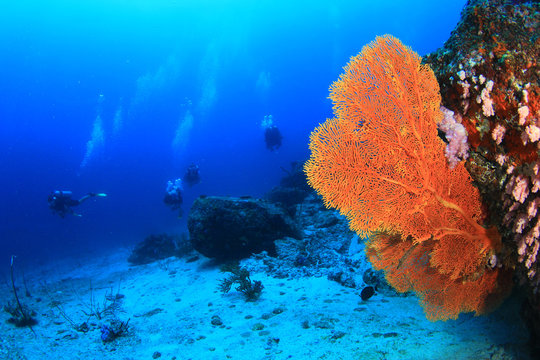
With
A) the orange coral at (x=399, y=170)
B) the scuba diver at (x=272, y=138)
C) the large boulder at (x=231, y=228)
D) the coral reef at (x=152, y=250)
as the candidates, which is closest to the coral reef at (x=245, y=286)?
the large boulder at (x=231, y=228)

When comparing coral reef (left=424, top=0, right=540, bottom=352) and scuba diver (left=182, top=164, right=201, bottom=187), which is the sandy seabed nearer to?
coral reef (left=424, top=0, right=540, bottom=352)

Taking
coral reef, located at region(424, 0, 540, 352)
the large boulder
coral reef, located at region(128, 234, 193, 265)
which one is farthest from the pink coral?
coral reef, located at region(128, 234, 193, 265)

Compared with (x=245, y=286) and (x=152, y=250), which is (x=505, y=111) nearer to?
(x=245, y=286)

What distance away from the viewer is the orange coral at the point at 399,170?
254 centimetres

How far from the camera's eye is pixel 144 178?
342 ft

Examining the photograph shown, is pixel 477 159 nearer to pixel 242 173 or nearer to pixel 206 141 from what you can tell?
pixel 242 173

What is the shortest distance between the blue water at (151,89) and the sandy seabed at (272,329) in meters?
44.9

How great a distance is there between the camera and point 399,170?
261 centimetres

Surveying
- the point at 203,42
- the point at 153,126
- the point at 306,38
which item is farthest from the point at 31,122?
the point at 306,38

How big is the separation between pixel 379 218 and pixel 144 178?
115m

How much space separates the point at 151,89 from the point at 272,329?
98263 millimetres

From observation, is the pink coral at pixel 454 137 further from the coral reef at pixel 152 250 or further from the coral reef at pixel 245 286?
the coral reef at pixel 152 250

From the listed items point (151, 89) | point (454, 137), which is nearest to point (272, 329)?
point (454, 137)

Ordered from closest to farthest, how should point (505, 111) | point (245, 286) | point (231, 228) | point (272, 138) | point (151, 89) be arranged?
point (505, 111), point (245, 286), point (231, 228), point (272, 138), point (151, 89)
